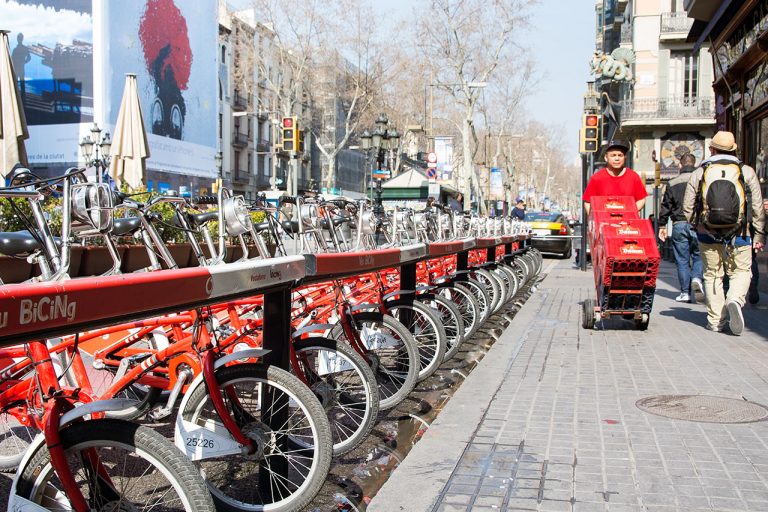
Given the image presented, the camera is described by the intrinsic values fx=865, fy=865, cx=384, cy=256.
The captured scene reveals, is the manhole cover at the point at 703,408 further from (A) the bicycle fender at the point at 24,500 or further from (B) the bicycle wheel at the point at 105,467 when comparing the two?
(A) the bicycle fender at the point at 24,500

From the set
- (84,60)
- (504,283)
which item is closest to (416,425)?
(504,283)

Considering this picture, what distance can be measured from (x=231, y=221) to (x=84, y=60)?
45023 millimetres

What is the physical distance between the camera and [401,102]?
56.7 metres

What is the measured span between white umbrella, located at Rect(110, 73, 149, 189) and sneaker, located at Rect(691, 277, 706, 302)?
51.3ft

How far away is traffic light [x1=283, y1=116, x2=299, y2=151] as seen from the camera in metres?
26.6

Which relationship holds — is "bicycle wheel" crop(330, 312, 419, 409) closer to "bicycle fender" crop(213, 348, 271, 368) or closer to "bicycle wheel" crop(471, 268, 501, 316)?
"bicycle fender" crop(213, 348, 271, 368)

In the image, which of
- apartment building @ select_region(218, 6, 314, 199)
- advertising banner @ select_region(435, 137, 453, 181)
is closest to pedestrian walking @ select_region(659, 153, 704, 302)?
advertising banner @ select_region(435, 137, 453, 181)

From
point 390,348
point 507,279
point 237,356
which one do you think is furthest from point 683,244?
point 237,356

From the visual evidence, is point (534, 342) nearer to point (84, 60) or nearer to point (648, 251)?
point (648, 251)

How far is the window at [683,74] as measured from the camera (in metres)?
46.1

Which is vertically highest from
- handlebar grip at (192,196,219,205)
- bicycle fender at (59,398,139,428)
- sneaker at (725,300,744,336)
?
handlebar grip at (192,196,219,205)

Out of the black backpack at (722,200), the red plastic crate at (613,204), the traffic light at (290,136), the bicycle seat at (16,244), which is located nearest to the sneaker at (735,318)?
the black backpack at (722,200)

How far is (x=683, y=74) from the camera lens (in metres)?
46.5

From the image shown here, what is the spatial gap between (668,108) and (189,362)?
4509 centimetres
